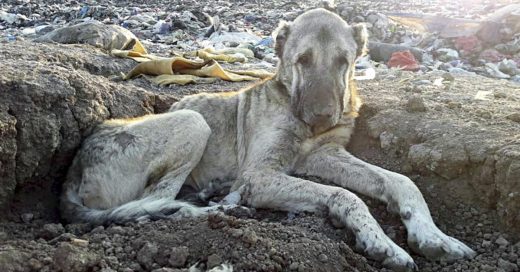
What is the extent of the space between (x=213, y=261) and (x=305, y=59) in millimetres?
2307

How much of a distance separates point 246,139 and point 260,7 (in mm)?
13312

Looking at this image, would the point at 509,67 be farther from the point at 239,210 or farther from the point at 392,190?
the point at 239,210

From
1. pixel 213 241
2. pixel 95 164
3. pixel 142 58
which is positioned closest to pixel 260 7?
pixel 142 58

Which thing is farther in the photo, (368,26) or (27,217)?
(368,26)

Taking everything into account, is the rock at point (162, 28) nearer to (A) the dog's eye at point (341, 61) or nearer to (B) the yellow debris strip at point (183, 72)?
(B) the yellow debris strip at point (183, 72)

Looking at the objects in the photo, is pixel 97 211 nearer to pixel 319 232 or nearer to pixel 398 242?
pixel 319 232

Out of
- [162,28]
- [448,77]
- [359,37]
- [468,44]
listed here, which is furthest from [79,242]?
[162,28]

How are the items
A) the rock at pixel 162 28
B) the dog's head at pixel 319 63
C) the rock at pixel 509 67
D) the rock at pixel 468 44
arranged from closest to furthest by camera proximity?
the dog's head at pixel 319 63, the rock at pixel 509 67, the rock at pixel 468 44, the rock at pixel 162 28

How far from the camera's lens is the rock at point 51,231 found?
3.70 meters

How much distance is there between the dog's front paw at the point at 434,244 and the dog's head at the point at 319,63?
3.97 ft

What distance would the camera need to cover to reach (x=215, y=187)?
5.05 meters

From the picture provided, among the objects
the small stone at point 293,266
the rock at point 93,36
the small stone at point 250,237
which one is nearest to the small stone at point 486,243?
the small stone at point 293,266

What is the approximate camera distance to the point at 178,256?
3.16 meters

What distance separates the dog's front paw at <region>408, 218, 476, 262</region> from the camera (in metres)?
3.60
